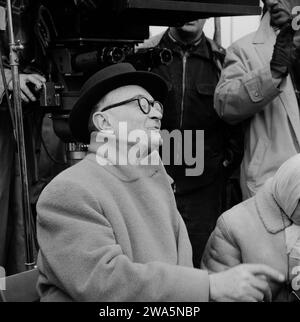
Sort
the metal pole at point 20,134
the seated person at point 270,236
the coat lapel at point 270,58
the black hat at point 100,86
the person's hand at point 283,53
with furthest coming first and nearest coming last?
the coat lapel at point 270,58
the person's hand at point 283,53
the metal pole at point 20,134
the seated person at point 270,236
the black hat at point 100,86

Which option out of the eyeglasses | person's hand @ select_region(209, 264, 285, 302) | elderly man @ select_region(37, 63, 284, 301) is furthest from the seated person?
the eyeglasses

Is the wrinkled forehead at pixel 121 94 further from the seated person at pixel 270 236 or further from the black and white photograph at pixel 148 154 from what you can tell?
the seated person at pixel 270 236

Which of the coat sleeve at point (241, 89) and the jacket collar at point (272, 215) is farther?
the coat sleeve at point (241, 89)

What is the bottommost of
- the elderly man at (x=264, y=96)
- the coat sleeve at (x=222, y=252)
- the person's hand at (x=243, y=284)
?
the coat sleeve at (x=222, y=252)

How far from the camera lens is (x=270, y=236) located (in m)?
2.75

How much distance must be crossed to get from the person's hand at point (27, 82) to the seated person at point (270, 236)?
1.17 meters

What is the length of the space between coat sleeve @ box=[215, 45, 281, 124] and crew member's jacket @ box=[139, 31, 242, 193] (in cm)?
22

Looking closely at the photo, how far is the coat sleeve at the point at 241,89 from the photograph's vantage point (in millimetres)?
3385

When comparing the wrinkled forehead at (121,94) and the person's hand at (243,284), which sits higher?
the wrinkled forehead at (121,94)

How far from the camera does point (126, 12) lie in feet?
10.2

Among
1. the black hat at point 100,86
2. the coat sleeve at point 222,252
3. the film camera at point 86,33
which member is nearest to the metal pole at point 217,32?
the film camera at point 86,33
